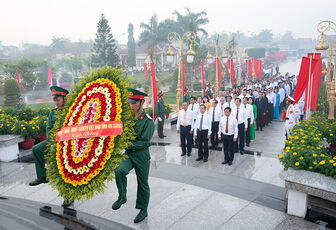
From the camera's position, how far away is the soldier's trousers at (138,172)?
391 cm

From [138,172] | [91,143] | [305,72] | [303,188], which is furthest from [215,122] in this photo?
[91,143]

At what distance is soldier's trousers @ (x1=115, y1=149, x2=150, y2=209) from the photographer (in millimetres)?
3906

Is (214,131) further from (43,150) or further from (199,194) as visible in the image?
(43,150)

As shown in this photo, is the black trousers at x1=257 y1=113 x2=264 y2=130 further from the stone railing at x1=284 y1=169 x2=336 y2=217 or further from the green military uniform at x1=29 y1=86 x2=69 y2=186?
the green military uniform at x1=29 y1=86 x2=69 y2=186

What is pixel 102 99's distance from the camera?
4277 millimetres

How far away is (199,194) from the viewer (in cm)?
530

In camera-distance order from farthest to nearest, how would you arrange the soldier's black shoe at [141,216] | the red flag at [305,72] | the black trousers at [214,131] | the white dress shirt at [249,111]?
the black trousers at [214,131], the white dress shirt at [249,111], the red flag at [305,72], the soldier's black shoe at [141,216]

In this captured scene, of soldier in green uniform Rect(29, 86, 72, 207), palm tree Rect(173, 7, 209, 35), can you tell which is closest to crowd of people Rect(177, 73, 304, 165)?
soldier in green uniform Rect(29, 86, 72, 207)

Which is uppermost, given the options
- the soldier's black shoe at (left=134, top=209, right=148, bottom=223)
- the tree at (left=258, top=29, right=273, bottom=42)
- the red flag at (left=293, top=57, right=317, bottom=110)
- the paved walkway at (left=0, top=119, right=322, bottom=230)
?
the tree at (left=258, top=29, right=273, bottom=42)

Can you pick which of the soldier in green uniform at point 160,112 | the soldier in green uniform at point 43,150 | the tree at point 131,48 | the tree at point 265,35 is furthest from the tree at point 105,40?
the tree at point 265,35

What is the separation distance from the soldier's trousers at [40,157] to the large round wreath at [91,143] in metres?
0.38

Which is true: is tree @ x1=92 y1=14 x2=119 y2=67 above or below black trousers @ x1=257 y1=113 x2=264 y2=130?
above

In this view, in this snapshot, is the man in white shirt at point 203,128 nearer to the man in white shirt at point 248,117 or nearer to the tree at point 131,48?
the man in white shirt at point 248,117

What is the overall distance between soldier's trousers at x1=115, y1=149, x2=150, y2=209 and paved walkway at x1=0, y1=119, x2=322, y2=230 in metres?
0.45
